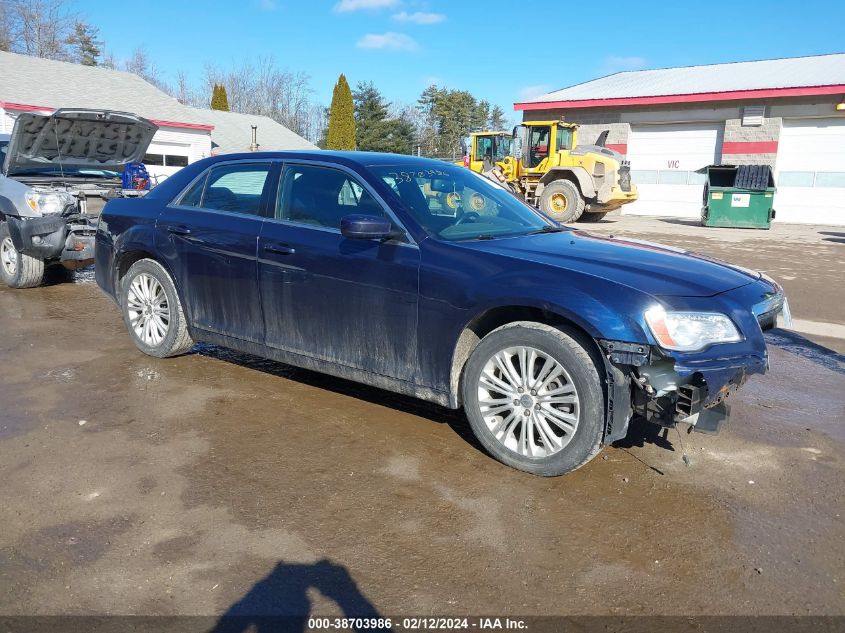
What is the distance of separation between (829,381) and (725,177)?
17.3m

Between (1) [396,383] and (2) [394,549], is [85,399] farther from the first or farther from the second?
(2) [394,549]

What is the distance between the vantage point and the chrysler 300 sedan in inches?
133

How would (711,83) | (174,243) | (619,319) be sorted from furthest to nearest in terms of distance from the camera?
1. (711,83)
2. (174,243)
3. (619,319)

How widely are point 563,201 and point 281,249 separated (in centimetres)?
1679

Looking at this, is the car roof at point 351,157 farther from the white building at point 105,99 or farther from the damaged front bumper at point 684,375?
the white building at point 105,99

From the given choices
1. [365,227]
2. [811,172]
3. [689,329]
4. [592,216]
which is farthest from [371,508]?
[811,172]

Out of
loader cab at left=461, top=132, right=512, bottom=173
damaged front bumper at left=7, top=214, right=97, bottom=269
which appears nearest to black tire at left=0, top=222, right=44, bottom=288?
damaged front bumper at left=7, top=214, right=97, bottom=269

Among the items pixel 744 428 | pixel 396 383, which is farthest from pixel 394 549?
pixel 744 428

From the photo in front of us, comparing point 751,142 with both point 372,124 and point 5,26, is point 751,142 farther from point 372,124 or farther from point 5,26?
point 5,26

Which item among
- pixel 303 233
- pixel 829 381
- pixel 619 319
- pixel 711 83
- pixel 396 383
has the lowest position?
pixel 829 381

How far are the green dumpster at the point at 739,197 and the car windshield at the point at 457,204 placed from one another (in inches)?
693

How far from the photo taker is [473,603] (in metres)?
2.59

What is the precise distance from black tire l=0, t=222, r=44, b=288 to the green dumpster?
58.9ft

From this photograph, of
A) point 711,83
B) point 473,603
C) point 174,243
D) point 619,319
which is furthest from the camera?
point 711,83
